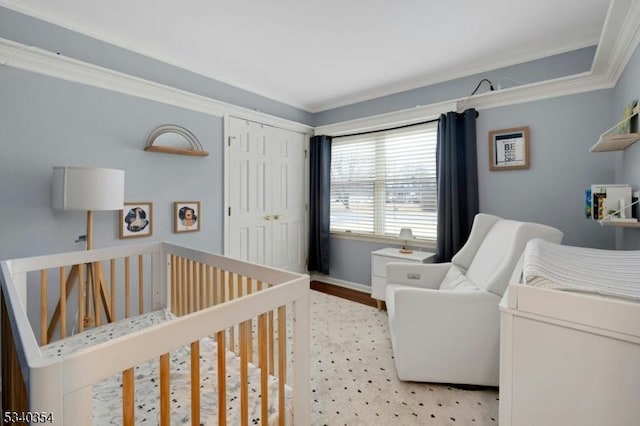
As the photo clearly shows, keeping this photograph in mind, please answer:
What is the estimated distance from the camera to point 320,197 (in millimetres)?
3955

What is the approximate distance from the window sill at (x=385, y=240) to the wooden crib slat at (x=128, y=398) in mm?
2949

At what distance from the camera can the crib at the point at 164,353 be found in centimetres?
58

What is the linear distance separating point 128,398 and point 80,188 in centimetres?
168

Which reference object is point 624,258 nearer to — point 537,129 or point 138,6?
point 537,129

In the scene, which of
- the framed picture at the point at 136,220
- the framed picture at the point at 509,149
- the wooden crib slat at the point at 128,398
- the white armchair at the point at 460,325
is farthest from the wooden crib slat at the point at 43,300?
the framed picture at the point at 509,149

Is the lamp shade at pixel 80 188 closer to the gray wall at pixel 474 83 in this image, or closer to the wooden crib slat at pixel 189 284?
the wooden crib slat at pixel 189 284

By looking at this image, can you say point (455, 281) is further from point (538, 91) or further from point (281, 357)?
point (538, 91)

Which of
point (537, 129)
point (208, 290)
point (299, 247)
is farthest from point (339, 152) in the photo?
point (208, 290)

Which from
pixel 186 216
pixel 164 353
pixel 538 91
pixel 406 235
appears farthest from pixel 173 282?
pixel 538 91

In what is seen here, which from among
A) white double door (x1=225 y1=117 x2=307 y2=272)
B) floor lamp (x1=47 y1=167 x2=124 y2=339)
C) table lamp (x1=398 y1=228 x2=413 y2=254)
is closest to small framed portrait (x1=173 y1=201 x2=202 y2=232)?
white double door (x1=225 y1=117 x2=307 y2=272)

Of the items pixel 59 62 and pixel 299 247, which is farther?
pixel 299 247

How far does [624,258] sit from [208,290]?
6.26 ft

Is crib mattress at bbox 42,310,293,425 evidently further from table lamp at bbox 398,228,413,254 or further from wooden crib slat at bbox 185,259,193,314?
table lamp at bbox 398,228,413,254

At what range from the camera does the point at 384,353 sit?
7.14 feet
